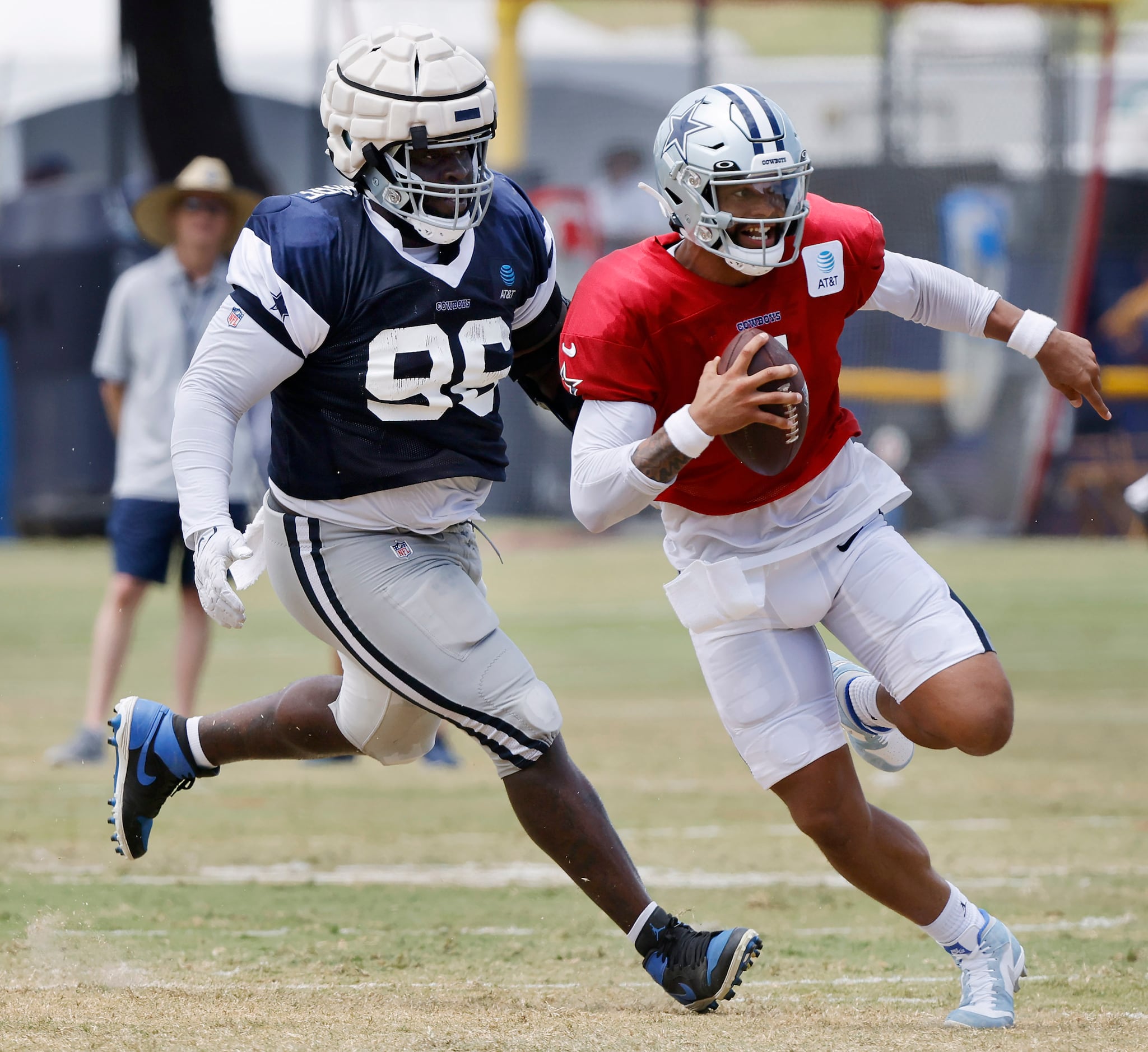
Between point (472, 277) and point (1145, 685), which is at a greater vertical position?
point (472, 277)

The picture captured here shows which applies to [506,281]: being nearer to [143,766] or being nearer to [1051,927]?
[143,766]

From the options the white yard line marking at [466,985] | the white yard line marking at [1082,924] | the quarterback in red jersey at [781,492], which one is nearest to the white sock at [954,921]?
the quarterback in red jersey at [781,492]

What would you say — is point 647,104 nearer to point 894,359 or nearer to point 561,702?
point 894,359

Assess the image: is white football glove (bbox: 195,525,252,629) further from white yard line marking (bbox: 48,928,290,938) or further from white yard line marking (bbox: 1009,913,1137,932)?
white yard line marking (bbox: 1009,913,1137,932)

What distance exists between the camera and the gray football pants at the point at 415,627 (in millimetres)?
3766

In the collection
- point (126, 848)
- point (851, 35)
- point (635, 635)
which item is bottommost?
point (635, 635)

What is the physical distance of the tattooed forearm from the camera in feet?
11.5

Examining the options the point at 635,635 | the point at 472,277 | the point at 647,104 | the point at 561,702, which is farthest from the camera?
the point at 647,104

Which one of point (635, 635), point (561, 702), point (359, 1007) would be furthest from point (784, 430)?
point (635, 635)

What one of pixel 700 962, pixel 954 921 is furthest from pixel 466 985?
pixel 954 921

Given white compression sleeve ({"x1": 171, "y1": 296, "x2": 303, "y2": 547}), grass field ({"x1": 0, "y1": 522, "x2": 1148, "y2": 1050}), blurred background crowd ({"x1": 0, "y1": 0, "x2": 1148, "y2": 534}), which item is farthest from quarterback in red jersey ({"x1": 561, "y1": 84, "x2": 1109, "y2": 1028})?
blurred background crowd ({"x1": 0, "y1": 0, "x2": 1148, "y2": 534})

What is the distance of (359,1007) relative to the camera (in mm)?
3633

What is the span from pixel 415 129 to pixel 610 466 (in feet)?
2.84

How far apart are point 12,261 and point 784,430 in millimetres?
16077
